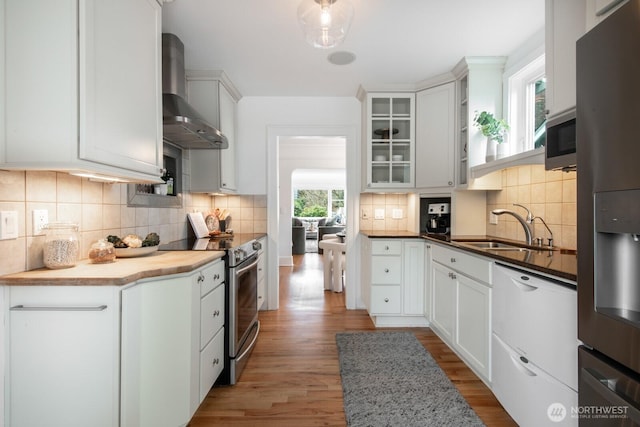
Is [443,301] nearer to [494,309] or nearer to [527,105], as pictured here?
[494,309]

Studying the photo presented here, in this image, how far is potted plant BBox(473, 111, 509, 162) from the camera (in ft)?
8.19

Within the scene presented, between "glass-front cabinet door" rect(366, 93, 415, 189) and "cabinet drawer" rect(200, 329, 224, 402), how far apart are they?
2066mm

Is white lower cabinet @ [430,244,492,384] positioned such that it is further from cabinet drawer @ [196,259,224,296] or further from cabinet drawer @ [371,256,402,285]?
cabinet drawer @ [196,259,224,296]

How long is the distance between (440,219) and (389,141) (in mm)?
976

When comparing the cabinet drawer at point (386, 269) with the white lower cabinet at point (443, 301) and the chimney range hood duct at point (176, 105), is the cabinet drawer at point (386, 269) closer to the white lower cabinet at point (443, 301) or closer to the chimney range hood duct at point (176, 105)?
the white lower cabinet at point (443, 301)

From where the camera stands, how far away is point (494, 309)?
1761mm

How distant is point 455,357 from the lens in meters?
2.34

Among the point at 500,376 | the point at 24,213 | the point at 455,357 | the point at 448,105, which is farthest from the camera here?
the point at 448,105

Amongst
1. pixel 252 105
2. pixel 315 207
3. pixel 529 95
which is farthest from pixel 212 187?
pixel 315 207

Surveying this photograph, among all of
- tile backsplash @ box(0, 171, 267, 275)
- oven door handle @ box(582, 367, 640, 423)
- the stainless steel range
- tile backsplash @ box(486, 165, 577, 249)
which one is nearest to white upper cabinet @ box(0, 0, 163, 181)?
tile backsplash @ box(0, 171, 267, 275)

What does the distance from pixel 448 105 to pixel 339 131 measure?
1.16 meters

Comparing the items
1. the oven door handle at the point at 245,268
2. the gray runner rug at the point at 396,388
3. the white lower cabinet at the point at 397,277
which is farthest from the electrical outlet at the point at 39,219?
the white lower cabinet at the point at 397,277

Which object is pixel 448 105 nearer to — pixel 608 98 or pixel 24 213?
pixel 608 98

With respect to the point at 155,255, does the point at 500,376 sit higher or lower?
lower
